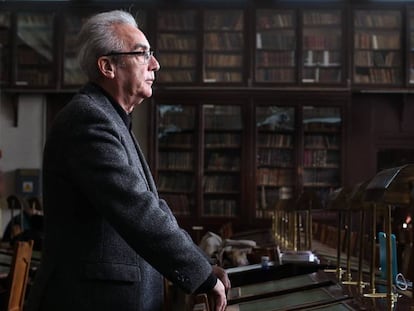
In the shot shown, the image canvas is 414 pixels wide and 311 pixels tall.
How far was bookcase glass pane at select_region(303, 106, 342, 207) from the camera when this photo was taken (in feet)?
30.8

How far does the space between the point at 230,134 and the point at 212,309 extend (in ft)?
25.4

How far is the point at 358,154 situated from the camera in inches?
375

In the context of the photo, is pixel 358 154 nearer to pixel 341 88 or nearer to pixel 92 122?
pixel 341 88

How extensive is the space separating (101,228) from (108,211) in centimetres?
10

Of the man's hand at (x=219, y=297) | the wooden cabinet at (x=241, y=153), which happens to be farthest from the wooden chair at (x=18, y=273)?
the wooden cabinet at (x=241, y=153)

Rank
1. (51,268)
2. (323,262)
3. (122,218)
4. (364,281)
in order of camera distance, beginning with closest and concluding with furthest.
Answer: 1. (122,218)
2. (51,268)
3. (364,281)
4. (323,262)

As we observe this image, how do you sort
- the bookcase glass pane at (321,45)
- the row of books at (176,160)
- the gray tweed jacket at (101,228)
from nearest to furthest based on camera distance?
1. the gray tweed jacket at (101,228)
2. the bookcase glass pane at (321,45)
3. the row of books at (176,160)

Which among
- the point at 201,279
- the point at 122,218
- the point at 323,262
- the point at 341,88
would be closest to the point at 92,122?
the point at 122,218

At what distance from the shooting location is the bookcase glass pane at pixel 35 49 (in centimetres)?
959

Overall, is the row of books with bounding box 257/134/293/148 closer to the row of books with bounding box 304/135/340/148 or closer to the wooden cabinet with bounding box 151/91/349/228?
the wooden cabinet with bounding box 151/91/349/228

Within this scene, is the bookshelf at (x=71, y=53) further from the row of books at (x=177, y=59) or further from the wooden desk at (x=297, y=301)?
the wooden desk at (x=297, y=301)

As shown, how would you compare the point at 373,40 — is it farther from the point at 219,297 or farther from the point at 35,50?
the point at 219,297

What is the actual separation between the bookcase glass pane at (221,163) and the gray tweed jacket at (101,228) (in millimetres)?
7551

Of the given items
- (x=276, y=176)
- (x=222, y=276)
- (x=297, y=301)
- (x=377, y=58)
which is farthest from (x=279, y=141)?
(x=222, y=276)
